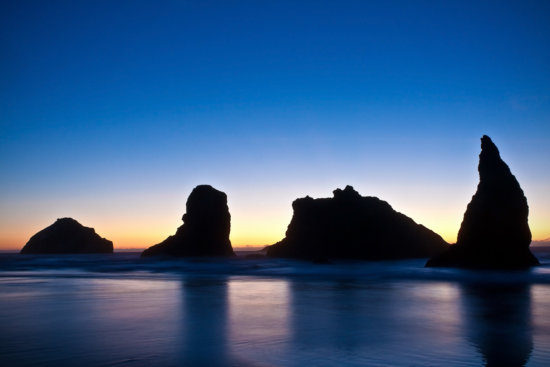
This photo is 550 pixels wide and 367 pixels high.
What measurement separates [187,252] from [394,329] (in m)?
79.0

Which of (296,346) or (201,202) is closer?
(296,346)

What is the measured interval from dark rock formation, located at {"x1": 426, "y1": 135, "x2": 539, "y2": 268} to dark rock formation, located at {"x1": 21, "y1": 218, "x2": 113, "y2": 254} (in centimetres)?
13797

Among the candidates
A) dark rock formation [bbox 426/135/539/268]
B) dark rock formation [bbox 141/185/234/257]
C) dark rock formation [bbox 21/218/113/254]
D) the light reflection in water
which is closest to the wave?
dark rock formation [bbox 426/135/539/268]

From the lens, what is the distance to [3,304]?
12.7 meters

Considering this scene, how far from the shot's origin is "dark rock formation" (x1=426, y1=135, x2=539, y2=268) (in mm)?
32156

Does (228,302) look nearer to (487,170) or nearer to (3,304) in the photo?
(3,304)

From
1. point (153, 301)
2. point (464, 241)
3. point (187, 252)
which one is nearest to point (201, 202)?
point (187, 252)

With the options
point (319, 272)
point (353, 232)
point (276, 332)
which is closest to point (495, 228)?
point (319, 272)

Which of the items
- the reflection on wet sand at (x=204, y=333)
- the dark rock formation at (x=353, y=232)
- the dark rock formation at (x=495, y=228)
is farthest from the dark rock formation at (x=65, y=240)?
the reflection on wet sand at (x=204, y=333)

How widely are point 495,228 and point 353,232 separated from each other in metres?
43.2

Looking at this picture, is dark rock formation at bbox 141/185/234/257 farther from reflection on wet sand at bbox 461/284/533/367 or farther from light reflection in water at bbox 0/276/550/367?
reflection on wet sand at bbox 461/284/533/367

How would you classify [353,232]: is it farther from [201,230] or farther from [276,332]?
[276,332]

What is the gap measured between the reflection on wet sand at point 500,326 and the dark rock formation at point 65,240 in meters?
150

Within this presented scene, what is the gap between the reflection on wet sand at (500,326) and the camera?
241 inches
